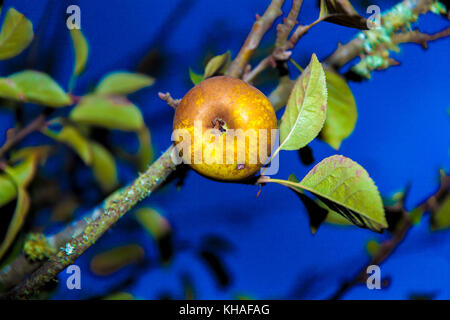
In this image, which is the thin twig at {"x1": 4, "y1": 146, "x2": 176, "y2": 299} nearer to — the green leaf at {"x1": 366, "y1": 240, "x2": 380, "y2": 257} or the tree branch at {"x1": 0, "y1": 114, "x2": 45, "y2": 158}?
the tree branch at {"x1": 0, "y1": 114, "x2": 45, "y2": 158}

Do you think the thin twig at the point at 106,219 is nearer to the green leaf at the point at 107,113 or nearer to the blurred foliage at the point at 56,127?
the blurred foliage at the point at 56,127

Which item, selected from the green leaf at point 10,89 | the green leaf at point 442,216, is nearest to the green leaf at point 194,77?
the green leaf at point 10,89

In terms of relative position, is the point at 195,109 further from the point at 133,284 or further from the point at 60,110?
the point at 60,110

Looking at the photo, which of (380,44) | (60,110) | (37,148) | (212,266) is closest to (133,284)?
(212,266)

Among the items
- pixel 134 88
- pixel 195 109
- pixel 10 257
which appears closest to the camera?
pixel 195 109

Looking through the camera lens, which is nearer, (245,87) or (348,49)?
(245,87)

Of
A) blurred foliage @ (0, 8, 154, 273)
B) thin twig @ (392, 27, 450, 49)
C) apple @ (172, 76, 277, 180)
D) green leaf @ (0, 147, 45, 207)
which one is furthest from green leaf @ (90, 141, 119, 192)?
thin twig @ (392, 27, 450, 49)
